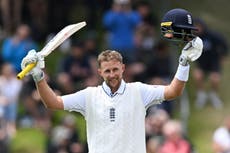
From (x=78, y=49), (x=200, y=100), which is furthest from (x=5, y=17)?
(x=200, y=100)

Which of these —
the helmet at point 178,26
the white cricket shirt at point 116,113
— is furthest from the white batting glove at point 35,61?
the helmet at point 178,26

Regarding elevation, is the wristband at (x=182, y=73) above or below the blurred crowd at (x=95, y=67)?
above

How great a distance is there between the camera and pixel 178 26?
8.72 m

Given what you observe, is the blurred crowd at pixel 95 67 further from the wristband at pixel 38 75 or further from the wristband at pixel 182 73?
the wristband at pixel 38 75

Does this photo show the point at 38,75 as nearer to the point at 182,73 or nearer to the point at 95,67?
the point at 182,73

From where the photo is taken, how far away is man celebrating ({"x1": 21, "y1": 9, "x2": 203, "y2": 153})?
8.68m

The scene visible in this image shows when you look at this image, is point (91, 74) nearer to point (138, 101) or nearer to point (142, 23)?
point (142, 23)

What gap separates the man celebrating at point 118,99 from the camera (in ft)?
28.5

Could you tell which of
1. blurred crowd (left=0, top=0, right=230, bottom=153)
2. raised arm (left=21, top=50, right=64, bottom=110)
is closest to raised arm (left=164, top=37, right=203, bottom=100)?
raised arm (left=21, top=50, right=64, bottom=110)

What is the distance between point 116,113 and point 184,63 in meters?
0.76

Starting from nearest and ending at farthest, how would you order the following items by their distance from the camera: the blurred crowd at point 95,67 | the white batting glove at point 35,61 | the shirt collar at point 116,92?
1. the white batting glove at point 35,61
2. the shirt collar at point 116,92
3. the blurred crowd at point 95,67

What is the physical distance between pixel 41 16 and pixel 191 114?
3.82 metres

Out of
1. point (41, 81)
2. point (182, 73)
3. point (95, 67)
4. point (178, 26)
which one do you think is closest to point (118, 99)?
point (182, 73)

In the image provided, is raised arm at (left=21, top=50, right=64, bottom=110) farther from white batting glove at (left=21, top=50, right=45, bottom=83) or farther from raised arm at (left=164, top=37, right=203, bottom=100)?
raised arm at (left=164, top=37, right=203, bottom=100)
